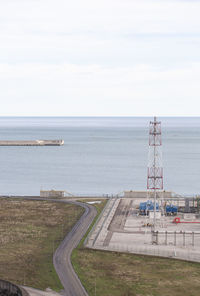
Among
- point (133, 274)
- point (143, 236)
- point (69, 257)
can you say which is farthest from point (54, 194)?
point (133, 274)

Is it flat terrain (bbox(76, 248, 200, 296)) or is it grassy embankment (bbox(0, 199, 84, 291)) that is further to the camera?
grassy embankment (bbox(0, 199, 84, 291))

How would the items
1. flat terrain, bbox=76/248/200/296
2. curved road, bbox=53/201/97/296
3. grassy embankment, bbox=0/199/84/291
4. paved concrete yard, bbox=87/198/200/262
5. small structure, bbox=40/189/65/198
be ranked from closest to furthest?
flat terrain, bbox=76/248/200/296 < curved road, bbox=53/201/97/296 < grassy embankment, bbox=0/199/84/291 < paved concrete yard, bbox=87/198/200/262 < small structure, bbox=40/189/65/198

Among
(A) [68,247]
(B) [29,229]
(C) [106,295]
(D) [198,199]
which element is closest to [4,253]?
(A) [68,247]

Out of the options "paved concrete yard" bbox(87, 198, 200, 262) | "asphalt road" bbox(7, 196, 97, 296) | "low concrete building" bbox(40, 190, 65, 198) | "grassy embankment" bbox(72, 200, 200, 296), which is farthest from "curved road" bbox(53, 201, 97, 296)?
"low concrete building" bbox(40, 190, 65, 198)

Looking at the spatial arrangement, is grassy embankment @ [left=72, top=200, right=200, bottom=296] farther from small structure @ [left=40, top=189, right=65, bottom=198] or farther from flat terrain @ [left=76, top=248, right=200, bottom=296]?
small structure @ [left=40, top=189, right=65, bottom=198]

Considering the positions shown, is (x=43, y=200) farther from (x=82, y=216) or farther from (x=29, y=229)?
(x=29, y=229)

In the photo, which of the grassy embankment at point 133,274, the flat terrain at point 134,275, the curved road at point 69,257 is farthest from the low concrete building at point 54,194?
the flat terrain at point 134,275

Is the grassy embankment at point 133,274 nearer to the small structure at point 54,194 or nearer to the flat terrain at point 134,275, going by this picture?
the flat terrain at point 134,275
